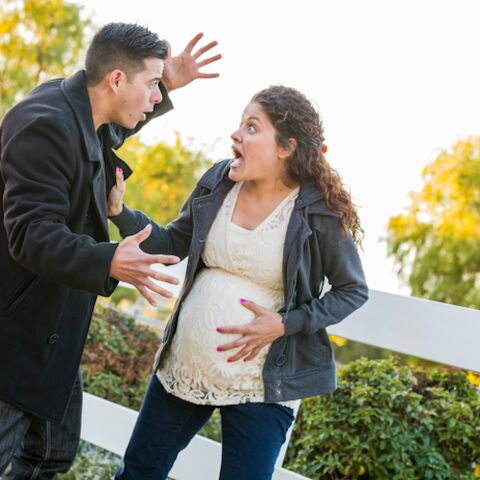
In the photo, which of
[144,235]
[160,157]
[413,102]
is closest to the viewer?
[144,235]

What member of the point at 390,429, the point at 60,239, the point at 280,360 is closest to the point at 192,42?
the point at 60,239

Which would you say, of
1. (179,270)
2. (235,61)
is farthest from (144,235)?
(235,61)

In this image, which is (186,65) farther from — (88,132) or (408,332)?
(408,332)

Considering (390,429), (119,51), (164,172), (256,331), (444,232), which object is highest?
(444,232)

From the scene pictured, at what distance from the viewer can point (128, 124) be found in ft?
8.26

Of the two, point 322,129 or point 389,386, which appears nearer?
point 322,129

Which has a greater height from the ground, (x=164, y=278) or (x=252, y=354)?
(x=164, y=278)

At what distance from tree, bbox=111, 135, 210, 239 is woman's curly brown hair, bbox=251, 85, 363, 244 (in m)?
23.5

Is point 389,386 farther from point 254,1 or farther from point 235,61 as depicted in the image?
point 254,1

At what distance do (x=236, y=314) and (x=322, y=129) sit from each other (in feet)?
2.36

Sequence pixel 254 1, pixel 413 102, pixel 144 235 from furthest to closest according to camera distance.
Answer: pixel 254 1 < pixel 413 102 < pixel 144 235

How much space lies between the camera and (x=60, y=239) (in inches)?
83.0

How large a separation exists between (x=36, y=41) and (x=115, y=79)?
21.8 m

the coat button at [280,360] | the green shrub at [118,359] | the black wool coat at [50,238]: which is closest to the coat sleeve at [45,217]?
the black wool coat at [50,238]
